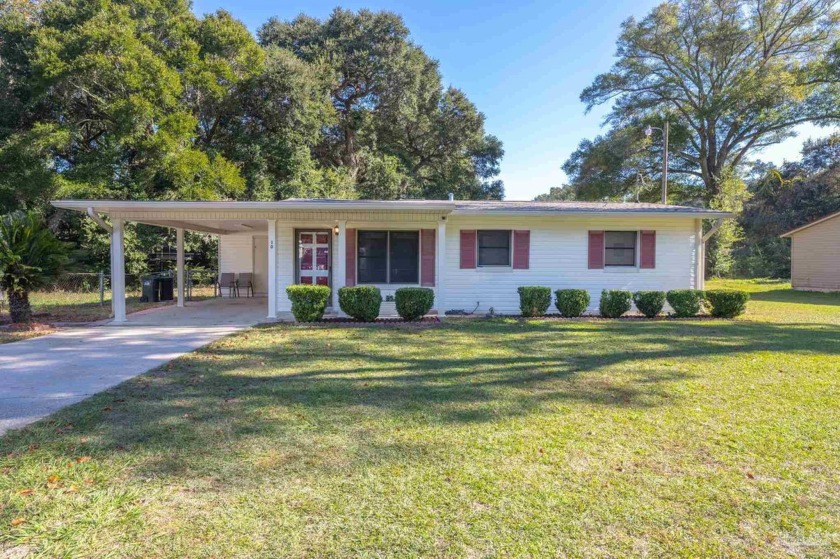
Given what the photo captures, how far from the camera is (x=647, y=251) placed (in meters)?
11.2

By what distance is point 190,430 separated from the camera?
138 inches

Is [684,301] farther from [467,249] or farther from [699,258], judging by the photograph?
[467,249]

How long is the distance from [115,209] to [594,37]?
653 inches

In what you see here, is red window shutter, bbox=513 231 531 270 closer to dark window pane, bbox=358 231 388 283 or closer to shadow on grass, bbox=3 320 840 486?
shadow on grass, bbox=3 320 840 486

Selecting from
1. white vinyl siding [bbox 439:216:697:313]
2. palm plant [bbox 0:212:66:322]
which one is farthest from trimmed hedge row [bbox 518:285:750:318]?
palm plant [bbox 0:212:66:322]

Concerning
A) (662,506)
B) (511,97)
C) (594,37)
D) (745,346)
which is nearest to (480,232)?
(745,346)

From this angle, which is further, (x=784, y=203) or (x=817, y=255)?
(x=784, y=203)

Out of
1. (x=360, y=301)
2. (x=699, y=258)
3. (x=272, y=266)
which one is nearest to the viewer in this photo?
(x=360, y=301)

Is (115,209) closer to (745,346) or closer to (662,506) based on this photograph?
(662,506)

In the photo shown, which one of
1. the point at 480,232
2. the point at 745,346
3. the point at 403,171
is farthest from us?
the point at 403,171

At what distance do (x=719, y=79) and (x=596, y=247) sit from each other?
69.7 feet

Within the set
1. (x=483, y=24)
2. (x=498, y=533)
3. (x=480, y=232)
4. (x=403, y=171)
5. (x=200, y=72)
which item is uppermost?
(x=483, y=24)

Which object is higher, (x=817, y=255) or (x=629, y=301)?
(x=817, y=255)

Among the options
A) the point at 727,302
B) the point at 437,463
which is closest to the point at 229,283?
the point at 437,463
